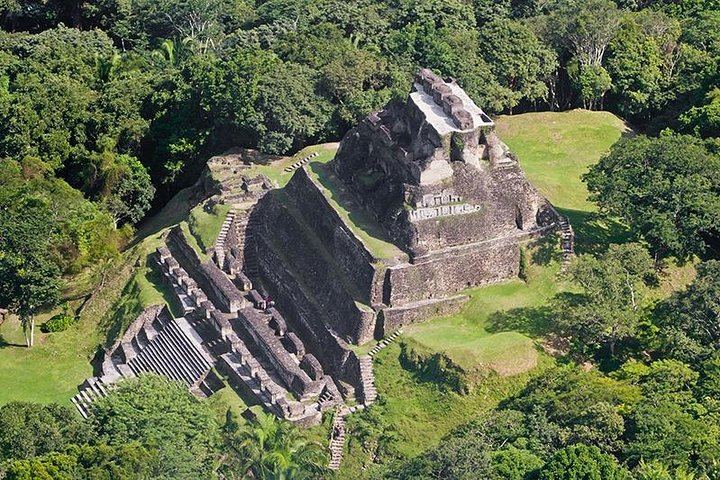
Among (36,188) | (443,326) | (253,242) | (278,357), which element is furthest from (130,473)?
(36,188)

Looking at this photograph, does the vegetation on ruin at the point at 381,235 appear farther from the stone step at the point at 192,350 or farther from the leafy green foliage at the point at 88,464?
the stone step at the point at 192,350

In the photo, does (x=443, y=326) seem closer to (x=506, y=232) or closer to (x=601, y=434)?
(x=506, y=232)

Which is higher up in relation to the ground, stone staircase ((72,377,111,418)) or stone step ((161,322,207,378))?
stone step ((161,322,207,378))

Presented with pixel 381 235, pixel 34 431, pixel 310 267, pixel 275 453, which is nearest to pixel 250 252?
pixel 310 267

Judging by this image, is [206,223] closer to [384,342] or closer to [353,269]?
[353,269]

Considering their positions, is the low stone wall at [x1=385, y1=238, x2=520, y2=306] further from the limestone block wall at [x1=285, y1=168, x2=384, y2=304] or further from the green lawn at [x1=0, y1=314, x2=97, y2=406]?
the green lawn at [x1=0, y1=314, x2=97, y2=406]

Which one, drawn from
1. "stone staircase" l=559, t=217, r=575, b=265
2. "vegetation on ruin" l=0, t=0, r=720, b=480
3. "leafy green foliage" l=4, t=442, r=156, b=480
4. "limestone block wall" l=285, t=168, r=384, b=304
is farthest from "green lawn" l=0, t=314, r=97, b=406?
"stone staircase" l=559, t=217, r=575, b=265
